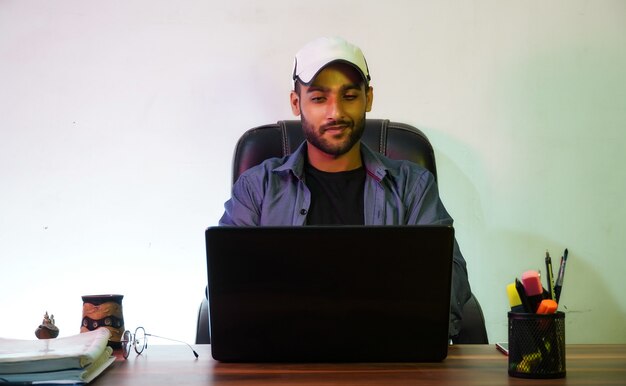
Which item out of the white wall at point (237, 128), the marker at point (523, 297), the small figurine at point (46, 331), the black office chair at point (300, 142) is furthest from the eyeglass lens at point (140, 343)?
the white wall at point (237, 128)

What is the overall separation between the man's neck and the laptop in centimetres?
96

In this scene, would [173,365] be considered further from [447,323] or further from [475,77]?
[475,77]

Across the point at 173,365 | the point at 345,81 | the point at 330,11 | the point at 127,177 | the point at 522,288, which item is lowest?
the point at 173,365

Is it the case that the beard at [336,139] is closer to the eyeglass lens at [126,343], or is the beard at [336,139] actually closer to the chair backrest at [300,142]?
the chair backrest at [300,142]

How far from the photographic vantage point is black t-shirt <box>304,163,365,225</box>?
198cm

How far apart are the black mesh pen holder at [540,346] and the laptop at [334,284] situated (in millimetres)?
111

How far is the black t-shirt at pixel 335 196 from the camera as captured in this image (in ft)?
6.50

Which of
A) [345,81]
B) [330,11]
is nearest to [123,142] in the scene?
[330,11]

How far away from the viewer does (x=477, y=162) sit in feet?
8.41

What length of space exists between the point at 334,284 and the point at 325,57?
3.06 feet

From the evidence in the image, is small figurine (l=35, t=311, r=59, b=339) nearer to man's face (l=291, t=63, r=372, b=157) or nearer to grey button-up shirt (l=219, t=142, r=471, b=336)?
grey button-up shirt (l=219, t=142, r=471, b=336)

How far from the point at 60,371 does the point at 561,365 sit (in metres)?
0.65

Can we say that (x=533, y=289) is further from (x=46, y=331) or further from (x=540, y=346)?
(x=46, y=331)

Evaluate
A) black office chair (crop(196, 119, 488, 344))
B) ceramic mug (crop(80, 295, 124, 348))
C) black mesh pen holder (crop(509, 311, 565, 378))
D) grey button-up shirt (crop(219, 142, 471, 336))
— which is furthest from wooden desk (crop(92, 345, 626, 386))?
black office chair (crop(196, 119, 488, 344))
